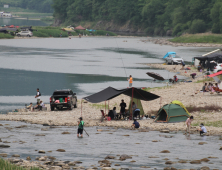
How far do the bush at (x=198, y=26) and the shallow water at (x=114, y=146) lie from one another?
133781mm

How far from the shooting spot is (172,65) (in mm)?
76312

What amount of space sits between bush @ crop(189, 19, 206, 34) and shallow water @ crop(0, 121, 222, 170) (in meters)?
134

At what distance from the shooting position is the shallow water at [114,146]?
2097 centimetres

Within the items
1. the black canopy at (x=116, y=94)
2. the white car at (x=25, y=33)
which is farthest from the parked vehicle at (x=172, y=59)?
the white car at (x=25, y=33)

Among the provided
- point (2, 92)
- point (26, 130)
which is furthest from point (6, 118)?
point (2, 92)

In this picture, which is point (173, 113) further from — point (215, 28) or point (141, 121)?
point (215, 28)

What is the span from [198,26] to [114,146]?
454ft

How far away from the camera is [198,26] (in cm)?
15538

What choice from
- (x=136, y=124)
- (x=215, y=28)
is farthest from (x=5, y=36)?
(x=136, y=124)

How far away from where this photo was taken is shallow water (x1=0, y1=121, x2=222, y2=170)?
20970 mm

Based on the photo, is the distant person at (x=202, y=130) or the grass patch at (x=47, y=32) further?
the grass patch at (x=47, y=32)

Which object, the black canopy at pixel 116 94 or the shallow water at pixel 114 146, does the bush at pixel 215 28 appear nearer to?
the black canopy at pixel 116 94

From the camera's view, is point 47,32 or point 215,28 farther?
point 47,32

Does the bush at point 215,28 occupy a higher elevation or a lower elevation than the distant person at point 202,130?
higher
